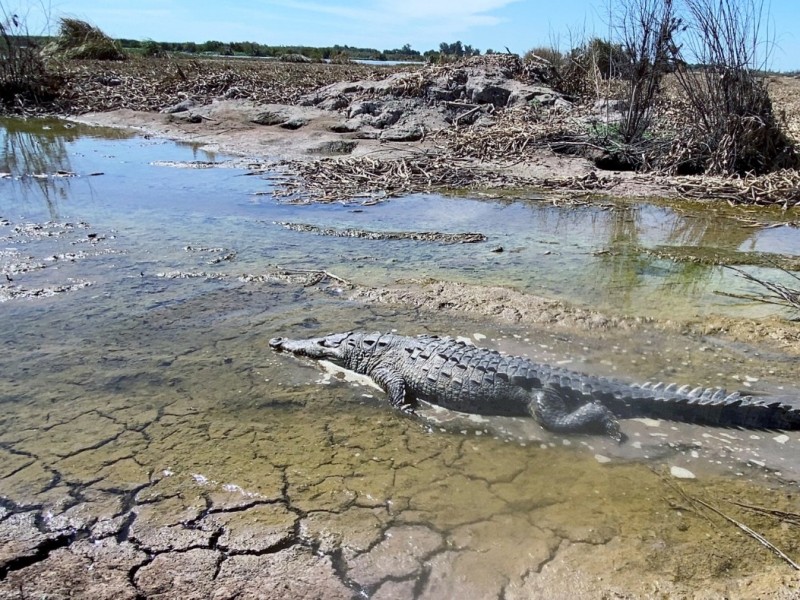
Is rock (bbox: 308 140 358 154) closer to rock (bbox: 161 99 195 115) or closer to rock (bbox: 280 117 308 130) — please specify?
rock (bbox: 280 117 308 130)

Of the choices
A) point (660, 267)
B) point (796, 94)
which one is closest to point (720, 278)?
point (660, 267)

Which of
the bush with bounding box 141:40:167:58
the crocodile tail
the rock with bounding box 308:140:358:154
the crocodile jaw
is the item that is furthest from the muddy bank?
the bush with bounding box 141:40:167:58

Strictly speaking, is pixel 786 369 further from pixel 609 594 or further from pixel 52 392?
pixel 52 392

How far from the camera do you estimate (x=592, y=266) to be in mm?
6352

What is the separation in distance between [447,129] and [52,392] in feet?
37.3

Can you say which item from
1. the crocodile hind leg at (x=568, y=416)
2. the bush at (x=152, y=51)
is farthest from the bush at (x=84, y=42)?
the crocodile hind leg at (x=568, y=416)

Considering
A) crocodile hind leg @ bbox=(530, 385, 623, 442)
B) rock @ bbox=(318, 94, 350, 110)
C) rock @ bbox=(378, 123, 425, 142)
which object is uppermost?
rock @ bbox=(318, 94, 350, 110)

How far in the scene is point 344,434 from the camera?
3596mm

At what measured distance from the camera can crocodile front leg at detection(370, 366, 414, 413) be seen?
3.98 metres

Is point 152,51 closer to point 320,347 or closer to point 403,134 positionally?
point 403,134

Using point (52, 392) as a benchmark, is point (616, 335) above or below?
above

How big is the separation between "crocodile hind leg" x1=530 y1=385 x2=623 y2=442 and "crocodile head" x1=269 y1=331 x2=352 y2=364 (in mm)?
1472

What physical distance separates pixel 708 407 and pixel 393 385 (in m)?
1.94

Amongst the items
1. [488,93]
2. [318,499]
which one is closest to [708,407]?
[318,499]
